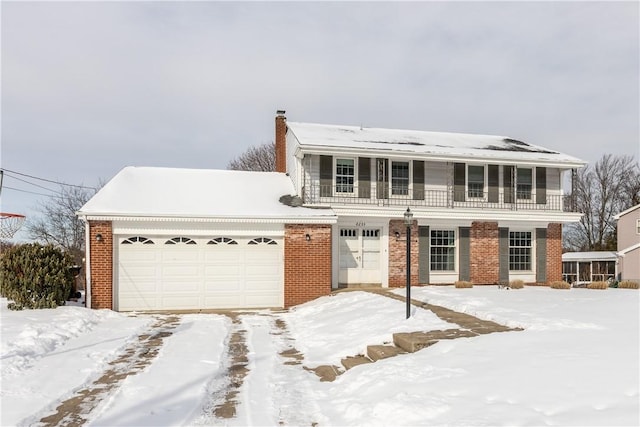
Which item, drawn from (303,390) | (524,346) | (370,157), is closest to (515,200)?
(370,157)

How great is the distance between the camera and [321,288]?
51.3ft

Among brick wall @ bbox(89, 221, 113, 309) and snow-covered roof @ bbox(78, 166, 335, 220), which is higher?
snow-covered roof @ bbox(78, 166, 335, 220)

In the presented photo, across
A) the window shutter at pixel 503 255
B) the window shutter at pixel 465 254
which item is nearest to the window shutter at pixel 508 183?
the window shutter at pixel 503 255

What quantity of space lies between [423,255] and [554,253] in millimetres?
6048

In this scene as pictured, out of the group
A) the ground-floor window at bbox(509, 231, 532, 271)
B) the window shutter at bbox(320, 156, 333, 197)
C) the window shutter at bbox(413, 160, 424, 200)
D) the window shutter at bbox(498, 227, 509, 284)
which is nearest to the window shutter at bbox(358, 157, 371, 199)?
the window shutter at bbox(320, 156, 333, 197)

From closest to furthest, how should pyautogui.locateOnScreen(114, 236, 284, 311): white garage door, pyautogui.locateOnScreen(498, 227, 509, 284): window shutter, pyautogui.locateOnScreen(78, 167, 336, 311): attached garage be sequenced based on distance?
pyautogui.locateOnScreen(78, 167, 336, 311): attached garage → pyautogui.locateOnScreen(114, 236, 284, 311): white garage door → pyautogui.locateOnScreen(498, 227, 509, 284): window shutter

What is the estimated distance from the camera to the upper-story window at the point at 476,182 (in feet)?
63.2

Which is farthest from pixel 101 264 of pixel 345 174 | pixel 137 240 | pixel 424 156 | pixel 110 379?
pixel 424 156

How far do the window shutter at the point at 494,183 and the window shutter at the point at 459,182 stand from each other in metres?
1.19

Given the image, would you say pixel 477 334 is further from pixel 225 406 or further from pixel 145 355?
pixel 145 355

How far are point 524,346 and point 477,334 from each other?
4.04 ft

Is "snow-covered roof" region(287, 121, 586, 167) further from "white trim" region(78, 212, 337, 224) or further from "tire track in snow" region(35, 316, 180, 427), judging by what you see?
"tire track in snow" region(35, 316, 180, 427)

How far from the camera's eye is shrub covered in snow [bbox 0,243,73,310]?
42.8 feet

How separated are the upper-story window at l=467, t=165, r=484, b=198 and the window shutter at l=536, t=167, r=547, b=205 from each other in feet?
8.32
